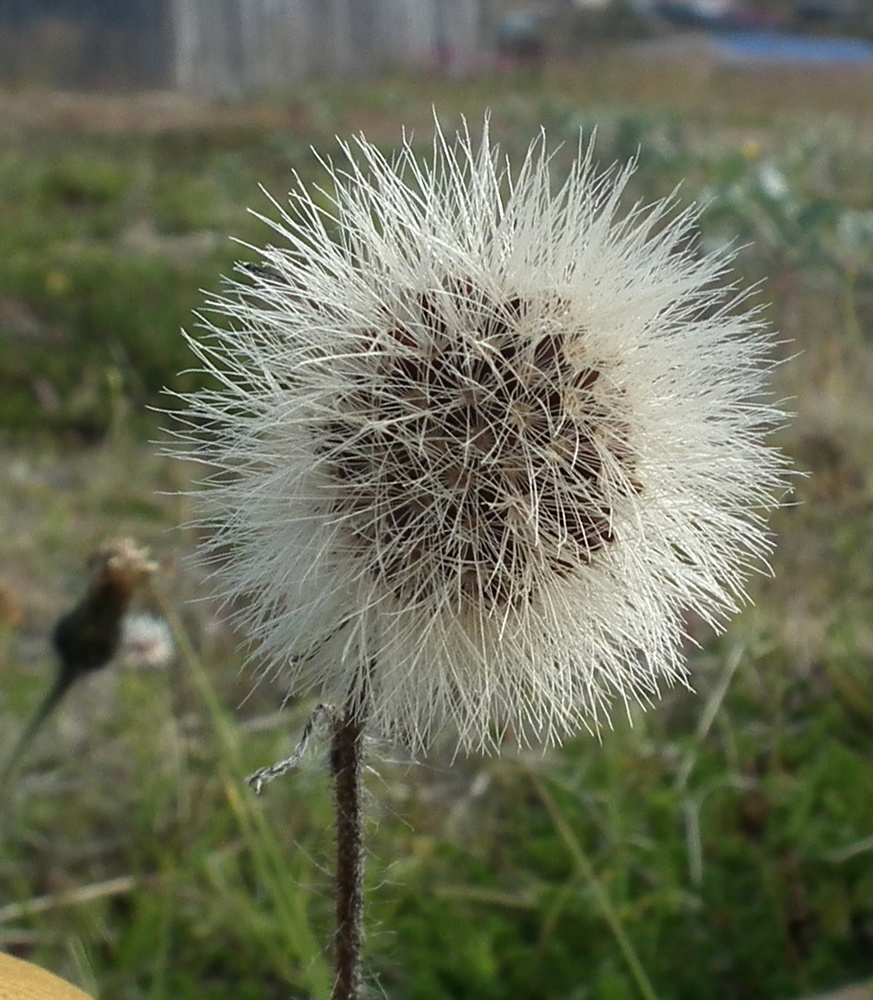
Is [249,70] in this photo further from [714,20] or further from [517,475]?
[714,20]

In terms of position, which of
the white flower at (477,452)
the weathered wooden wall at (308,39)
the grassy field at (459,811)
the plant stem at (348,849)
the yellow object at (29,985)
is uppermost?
the white flower at (477,452)

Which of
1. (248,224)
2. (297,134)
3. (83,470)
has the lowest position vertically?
(297,134)

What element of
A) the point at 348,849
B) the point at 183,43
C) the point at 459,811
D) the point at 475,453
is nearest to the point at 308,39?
the point at 183,43

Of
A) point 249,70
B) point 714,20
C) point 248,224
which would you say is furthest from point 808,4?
point 248,224

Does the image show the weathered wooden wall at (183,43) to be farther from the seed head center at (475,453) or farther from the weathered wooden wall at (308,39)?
the seed head center at (475,453)

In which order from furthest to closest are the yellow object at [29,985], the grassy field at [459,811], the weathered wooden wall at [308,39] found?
the weathered wooden wall at [308,39]
the grassy field at [459,811]
the yellow object at [29,985]

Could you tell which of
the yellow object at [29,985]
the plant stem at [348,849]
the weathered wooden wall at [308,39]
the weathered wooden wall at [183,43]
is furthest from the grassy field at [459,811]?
the weathered wooden wall at [308,39]

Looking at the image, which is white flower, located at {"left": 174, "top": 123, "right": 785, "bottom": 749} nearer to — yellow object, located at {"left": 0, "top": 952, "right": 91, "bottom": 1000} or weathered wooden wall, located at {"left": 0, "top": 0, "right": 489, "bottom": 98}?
yellow object, located at {"left": 0, "top": 952, "right": 91, "bottom": 1000}

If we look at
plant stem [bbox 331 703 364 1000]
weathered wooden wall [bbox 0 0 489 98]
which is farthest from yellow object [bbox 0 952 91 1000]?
weathered wooden wall [bbox 0 0 489 98]
